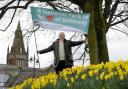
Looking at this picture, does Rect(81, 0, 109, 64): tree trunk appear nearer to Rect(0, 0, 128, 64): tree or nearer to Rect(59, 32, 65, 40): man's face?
Rect(0, 0, 128, 64): tree

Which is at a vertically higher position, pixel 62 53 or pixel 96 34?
pixel 96 34

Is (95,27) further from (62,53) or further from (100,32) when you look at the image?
(62,53)

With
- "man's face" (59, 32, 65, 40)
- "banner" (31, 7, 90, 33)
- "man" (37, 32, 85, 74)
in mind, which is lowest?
"man" (37, 32, 85, 74)

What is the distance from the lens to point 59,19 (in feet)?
42.2

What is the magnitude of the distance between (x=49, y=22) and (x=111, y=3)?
11386 millimetres

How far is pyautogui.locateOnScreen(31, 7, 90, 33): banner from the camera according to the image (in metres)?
12.6

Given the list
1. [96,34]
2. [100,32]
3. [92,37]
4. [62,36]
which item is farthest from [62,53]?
[100,32]

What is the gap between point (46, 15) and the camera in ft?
41.1

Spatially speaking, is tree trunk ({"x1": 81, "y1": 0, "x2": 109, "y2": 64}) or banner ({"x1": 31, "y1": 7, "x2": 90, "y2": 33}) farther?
tree trunk ({"x1": 81, "y1": 0, "x2": 109, "y2": 64})

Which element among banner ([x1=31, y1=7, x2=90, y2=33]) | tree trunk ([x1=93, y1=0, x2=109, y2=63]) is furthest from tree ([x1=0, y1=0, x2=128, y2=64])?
banner ([x1=31, y1=7, x2=90, y2=33])

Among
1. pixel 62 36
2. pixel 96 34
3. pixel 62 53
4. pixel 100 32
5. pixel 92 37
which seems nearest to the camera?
pixel 62 36

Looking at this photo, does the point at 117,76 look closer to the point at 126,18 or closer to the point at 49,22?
the point at 49,22

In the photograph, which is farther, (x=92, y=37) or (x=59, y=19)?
(x=92, y=37)

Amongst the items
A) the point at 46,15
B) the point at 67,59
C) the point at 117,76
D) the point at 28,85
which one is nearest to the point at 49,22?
the point at 46,15
